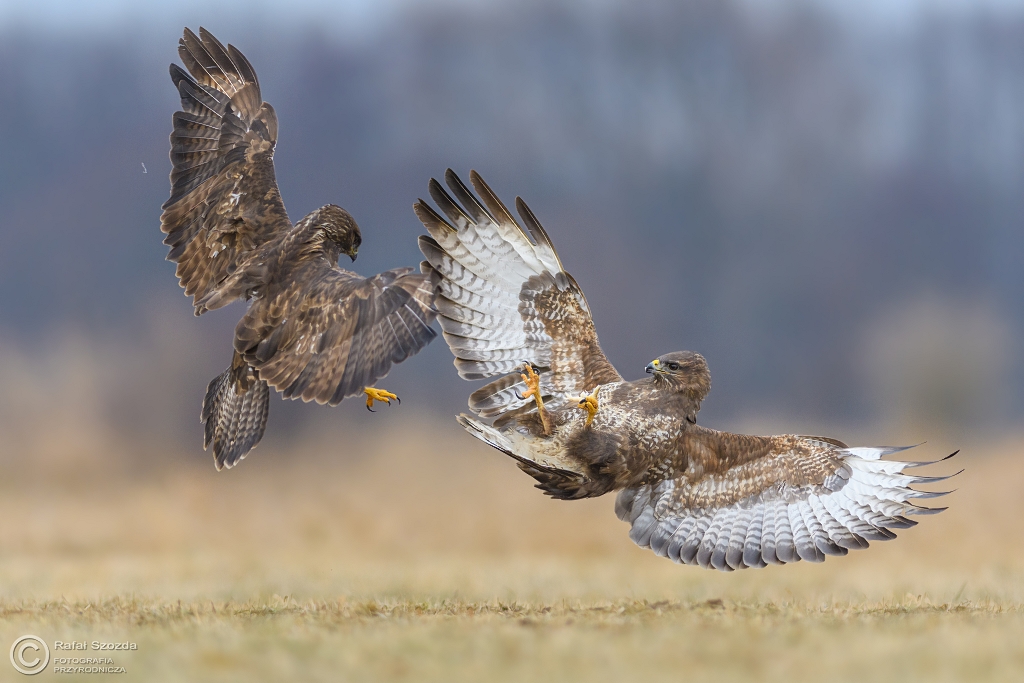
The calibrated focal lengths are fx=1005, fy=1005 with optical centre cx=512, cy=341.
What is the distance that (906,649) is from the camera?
495 centimetres

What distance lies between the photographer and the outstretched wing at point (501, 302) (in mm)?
7348

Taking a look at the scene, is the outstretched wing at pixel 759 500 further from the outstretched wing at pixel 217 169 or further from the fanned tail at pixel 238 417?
the outstretched wing at pixel 217 169

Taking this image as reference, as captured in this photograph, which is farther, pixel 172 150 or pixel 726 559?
pixel 172 150

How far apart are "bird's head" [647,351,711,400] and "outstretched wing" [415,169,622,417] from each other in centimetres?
32

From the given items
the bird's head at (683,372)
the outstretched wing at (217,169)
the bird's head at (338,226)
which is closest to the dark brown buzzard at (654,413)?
the bird's head at (683,372)

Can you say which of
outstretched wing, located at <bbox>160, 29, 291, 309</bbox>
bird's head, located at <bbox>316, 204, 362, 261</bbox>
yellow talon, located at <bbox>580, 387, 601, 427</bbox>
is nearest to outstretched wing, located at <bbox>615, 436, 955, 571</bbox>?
yellow talon, located at <bbox>580, 387, 601, 427</bbox>

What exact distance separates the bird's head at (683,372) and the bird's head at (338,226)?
8.55 feet

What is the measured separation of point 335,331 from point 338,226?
1329 millimetres

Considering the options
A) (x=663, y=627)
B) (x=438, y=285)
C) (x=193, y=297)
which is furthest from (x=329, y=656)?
(x=193, y=297)

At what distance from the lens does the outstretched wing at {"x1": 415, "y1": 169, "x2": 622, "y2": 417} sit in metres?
7.35

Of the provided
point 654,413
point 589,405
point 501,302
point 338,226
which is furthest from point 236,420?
point 654,413

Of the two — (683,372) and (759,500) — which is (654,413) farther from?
(759,500)

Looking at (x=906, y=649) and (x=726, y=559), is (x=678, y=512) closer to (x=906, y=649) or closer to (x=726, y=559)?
(x=726, y=559)

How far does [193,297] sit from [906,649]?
596 centimetres
